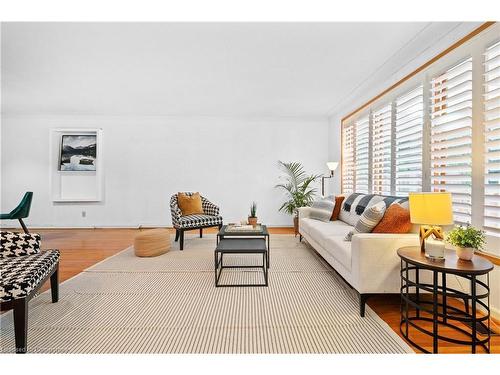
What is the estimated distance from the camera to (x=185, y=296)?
238cm

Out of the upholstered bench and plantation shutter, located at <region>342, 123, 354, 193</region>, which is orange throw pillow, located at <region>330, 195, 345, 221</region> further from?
the upholstered bench

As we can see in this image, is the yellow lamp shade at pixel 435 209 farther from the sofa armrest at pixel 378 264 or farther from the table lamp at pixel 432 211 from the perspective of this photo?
the sofa armrest at pixel 378 264

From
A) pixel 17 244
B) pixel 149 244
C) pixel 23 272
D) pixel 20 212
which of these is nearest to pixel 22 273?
pixel 23 272

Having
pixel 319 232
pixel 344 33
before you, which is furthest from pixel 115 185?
pixel 344 33

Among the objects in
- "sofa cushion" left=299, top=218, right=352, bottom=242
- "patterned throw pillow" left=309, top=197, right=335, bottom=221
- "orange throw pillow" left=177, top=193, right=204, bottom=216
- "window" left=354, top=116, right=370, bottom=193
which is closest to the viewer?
"sofa cushion" left=299, top=218, right=352, bottom=242

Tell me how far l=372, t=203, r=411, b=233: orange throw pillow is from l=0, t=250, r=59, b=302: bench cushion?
266 centimetres

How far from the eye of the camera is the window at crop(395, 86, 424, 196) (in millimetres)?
2979

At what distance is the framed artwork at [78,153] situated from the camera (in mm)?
5840

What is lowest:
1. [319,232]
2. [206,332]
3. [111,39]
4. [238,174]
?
[206,332]

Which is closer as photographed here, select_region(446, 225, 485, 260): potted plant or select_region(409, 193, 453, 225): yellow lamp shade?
select_region(446, 225, 485, 260): potted plant

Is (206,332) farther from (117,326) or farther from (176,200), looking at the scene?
(176,200)

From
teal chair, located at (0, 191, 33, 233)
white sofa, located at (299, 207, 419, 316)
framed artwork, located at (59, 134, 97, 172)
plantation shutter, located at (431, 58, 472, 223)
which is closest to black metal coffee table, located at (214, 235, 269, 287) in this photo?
white sofa, located at (299, 207, 419, 316)

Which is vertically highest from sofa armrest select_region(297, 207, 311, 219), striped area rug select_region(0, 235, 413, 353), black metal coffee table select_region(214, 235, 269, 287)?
sofa armrest select_region(297, 207, 311, 219)

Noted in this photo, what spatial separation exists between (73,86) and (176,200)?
2508 mm
